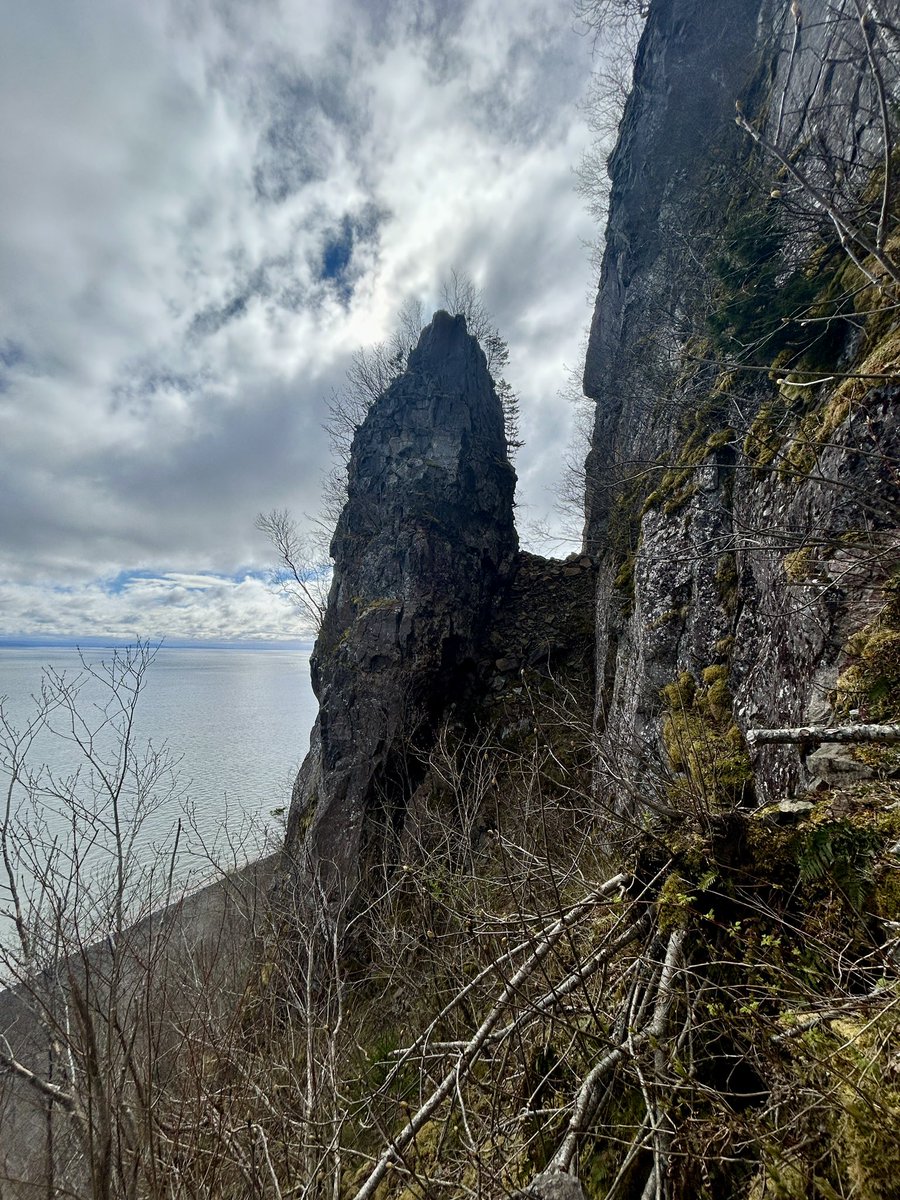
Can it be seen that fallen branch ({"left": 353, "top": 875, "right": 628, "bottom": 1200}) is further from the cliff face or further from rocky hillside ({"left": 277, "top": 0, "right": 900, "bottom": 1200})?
the cliff face

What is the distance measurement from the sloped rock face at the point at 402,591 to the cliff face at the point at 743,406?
161 inches

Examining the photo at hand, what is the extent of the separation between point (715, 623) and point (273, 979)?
23.5 ft

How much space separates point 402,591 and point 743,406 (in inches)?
329

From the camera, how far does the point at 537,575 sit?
14.4m

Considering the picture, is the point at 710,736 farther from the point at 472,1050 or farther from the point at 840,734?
the point at 472,1050

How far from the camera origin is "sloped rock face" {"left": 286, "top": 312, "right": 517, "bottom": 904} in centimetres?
1047

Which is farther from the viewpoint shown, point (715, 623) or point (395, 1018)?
point (395, 1018)

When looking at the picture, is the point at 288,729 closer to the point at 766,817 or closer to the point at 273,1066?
the point at 273,1066

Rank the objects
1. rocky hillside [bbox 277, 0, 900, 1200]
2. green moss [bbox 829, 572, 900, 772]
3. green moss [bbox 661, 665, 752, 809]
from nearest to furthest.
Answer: rocky hillside [bbox 277, 0, 900, 1200]
green moss [bbox 829, 572, 900, 772]
green moss [bbox 661, 665, 752, 809]

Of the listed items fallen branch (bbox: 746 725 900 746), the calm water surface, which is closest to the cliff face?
fallen branch (bbox: 746 725 900 746)

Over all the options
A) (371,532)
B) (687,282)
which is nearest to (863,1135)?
(687,282)

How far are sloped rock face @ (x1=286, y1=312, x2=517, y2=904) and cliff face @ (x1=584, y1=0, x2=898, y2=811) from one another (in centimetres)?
409

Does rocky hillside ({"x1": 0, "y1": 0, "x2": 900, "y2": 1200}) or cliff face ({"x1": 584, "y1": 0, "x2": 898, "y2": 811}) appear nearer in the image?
rocky hillside ({"x1": 0, "y1": 0, "x2": 900, "y2": 1200})

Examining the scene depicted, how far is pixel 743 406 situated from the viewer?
530cm
